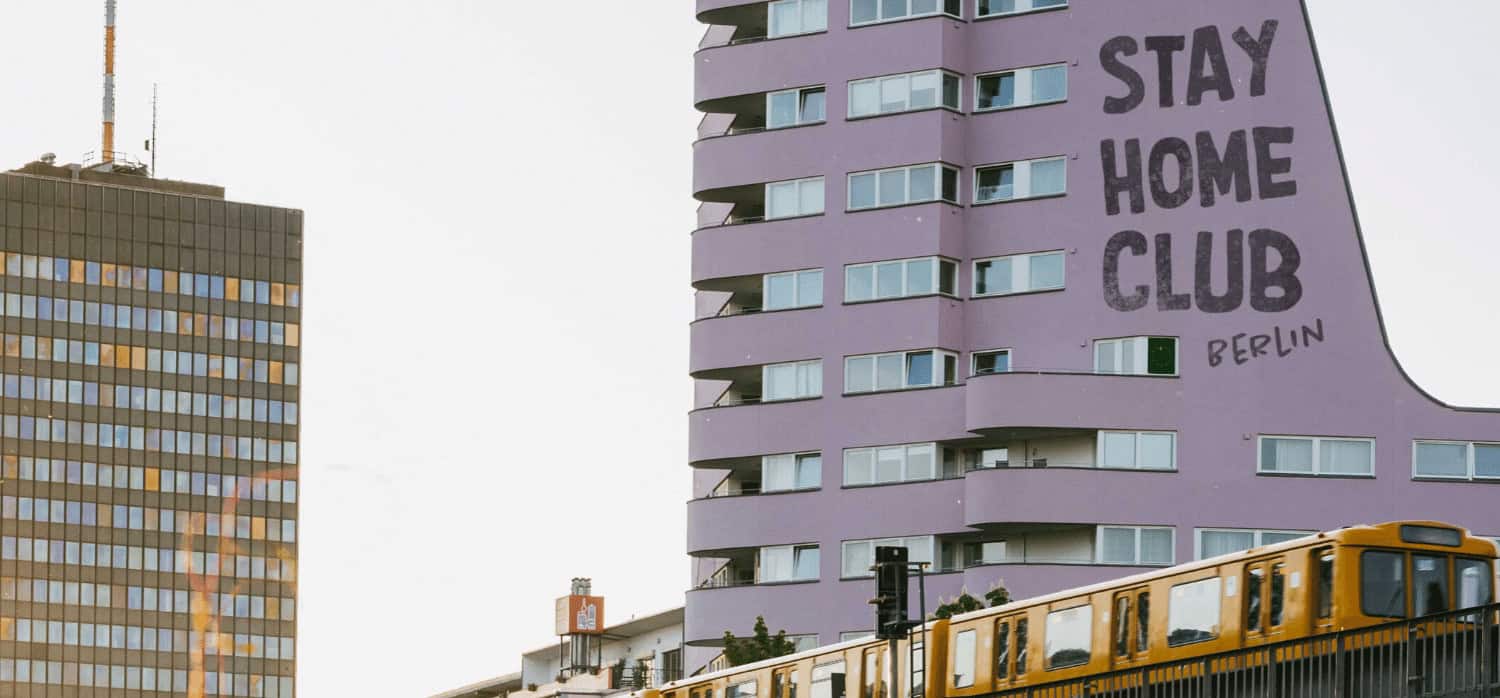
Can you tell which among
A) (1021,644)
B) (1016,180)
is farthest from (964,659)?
(1016,180)

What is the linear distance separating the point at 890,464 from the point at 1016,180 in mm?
11038

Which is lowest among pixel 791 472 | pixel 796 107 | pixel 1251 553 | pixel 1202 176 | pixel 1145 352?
pixel 1251 553

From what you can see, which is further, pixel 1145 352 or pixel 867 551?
pixel 1145 352

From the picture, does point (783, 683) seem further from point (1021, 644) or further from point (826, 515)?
point (826, 515)

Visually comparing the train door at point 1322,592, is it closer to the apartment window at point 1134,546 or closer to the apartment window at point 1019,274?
the apartment window at point 1134,546

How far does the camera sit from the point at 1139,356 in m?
88.6

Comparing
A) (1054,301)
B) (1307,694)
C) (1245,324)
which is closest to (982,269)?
(1054,301)

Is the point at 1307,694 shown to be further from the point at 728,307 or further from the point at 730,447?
the point at 728,307

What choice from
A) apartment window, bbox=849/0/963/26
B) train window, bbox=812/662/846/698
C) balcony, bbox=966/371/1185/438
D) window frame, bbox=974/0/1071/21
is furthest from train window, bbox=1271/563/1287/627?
apartment window, bbox=849/0/963/26

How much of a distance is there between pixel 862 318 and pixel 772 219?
5.19 metres

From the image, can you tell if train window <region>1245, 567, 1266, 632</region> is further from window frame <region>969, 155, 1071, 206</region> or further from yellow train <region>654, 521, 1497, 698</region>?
window frame <region>969, 155, 1071, 206</region>

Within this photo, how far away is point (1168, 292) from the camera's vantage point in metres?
88.9

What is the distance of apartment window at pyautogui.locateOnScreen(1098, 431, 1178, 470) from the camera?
86562 mm

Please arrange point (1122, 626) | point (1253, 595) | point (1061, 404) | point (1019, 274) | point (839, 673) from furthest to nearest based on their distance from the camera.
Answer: point (1019, 274)
point (1061, 404)
point (839, 673)
point (1122, 626)
point (1253, 595)
